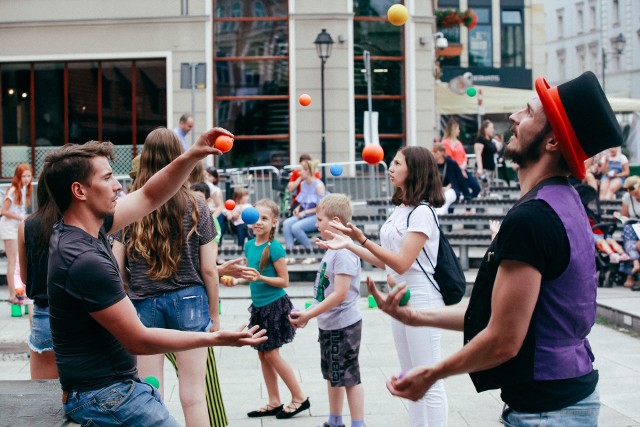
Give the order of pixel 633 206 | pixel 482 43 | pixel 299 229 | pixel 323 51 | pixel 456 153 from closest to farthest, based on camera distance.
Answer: pixel 633 206 < pixel 299 229 < pixel 456 153 < pixel 323 51 < pixel 482 43

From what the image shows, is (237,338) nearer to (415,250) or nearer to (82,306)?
(82,306)

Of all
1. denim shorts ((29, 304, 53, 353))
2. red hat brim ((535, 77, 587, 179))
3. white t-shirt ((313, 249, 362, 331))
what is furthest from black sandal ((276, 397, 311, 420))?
red hat brim ((535, 77, 587, 179))

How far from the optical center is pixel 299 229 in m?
15.7

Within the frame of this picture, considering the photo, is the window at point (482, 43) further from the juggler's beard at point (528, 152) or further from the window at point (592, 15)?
the juggler's beard at point (528, 152)

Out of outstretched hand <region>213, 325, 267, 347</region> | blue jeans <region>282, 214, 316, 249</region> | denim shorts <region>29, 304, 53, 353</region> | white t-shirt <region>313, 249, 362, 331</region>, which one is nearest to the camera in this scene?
outstretched hand <region>213, 325, 267, 347</region>

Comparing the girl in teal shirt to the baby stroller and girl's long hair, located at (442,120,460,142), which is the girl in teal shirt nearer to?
the baby stroller

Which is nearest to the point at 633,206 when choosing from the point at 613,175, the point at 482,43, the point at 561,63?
the point at 613,175

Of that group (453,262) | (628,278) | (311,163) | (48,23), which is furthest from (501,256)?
(48,23)

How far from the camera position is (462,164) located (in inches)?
723

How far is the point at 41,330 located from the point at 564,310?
340cm

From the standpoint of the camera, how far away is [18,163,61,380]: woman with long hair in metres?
5.12

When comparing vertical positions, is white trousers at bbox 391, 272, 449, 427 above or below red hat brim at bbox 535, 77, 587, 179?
below

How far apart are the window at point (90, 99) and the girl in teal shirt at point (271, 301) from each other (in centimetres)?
1503

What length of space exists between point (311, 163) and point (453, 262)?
1035cm
